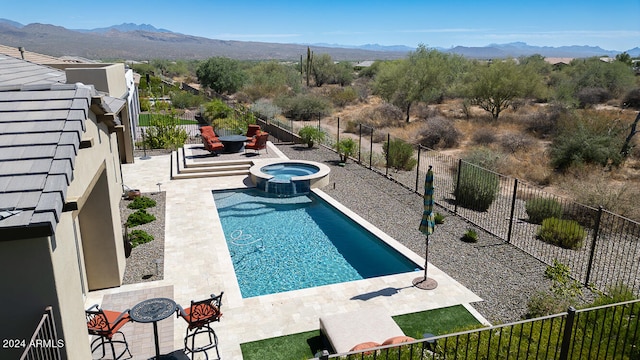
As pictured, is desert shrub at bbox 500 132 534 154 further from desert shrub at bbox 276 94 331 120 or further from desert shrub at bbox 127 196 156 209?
desert shrub at bbox 127 196 156 209

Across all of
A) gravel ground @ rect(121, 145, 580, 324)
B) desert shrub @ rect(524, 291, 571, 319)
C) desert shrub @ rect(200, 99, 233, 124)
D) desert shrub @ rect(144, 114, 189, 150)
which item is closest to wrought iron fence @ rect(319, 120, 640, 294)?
gravel ground @ rect(121, 145, 580, 324)

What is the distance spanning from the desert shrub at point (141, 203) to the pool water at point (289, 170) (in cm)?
481

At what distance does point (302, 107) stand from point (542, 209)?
25.4 metres

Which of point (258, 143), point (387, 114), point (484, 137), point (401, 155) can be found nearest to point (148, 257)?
point (258, 143)

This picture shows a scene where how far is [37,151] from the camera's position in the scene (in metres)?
4.61

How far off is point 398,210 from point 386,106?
2298 cm

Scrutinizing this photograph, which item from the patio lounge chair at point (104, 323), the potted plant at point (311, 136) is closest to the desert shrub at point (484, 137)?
the potted plant at point (311, 136)

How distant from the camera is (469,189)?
566 inches

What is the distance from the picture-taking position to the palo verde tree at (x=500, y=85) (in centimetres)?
3347

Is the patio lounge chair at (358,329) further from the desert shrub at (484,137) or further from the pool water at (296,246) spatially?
the desert shrub at (484,137)

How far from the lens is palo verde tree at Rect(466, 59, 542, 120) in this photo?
33466mm

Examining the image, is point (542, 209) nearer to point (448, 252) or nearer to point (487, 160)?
point (448, 252)

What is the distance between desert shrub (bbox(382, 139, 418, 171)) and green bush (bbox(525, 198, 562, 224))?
628 centimetres

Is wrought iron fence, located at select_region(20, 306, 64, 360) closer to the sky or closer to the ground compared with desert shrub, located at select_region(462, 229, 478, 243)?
closer to the sky
